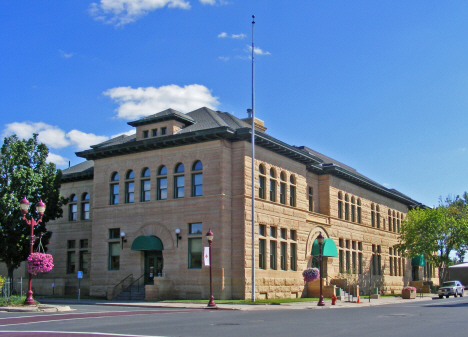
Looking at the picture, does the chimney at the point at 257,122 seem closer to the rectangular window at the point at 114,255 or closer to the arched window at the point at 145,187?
the arched window at the point at 145,187

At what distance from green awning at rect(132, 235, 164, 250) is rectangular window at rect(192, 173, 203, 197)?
4.18m

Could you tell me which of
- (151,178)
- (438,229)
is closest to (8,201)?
(151,178)

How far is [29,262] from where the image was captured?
1091 inches

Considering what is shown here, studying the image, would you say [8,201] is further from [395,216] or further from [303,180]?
[395,216]

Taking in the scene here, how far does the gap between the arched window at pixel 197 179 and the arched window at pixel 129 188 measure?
540cm

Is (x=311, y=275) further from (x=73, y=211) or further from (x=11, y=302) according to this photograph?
(x=73, y=211)

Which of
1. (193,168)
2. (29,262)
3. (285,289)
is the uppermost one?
(193,168)

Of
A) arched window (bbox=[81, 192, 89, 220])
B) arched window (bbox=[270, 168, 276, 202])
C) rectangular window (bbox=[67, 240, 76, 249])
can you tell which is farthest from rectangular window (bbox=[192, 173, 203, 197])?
rectangular window (bbox=[67, 240, 76, 249])

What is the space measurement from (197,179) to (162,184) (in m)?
3.01

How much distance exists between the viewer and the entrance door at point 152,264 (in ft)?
122

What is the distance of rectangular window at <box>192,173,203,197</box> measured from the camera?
36.7 m

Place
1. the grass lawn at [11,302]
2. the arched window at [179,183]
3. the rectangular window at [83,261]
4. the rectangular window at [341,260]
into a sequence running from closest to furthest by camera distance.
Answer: the grass lawn at [11,302] → the arched window at [179,183] → the rectangular window at [83,261] → the rectangular window at [341,260]

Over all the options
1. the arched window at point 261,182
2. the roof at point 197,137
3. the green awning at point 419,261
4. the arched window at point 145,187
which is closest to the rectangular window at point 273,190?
the arched window at point 261,182

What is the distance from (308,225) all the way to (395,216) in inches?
996
